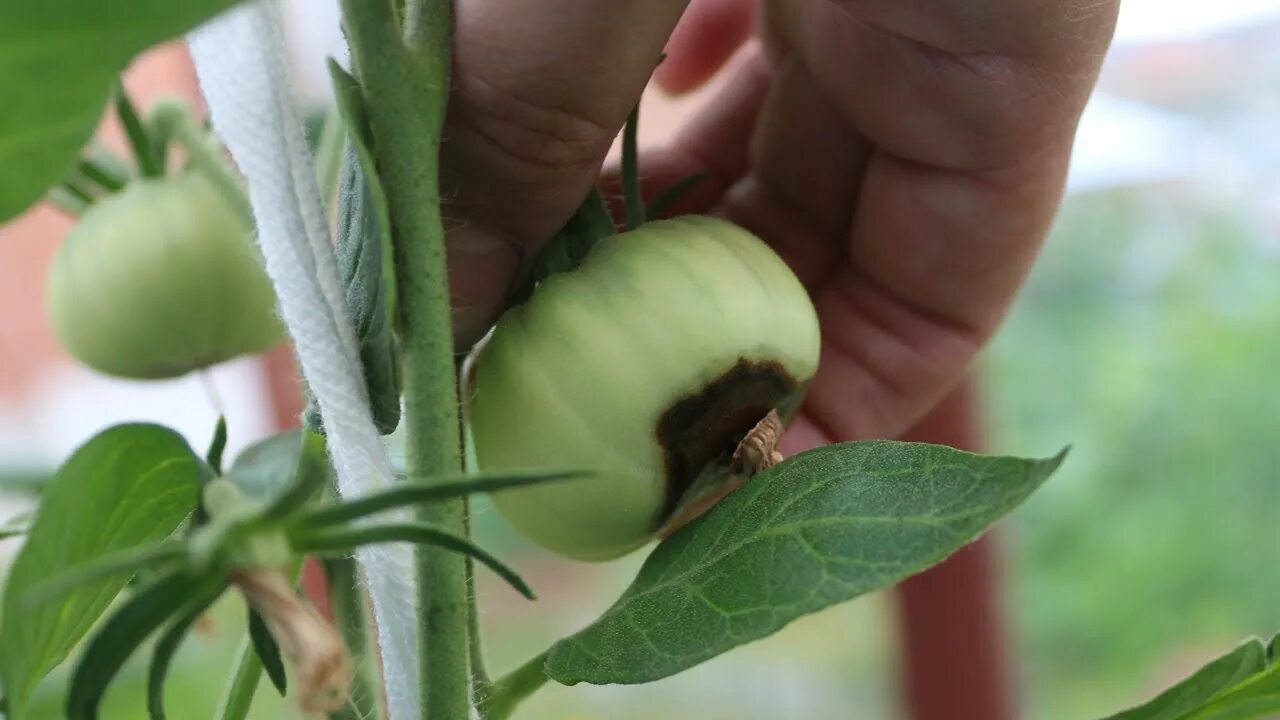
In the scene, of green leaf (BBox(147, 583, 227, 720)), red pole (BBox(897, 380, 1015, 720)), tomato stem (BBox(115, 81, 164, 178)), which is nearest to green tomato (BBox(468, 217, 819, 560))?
green leaf (BBox(147, 583, 227, 720))

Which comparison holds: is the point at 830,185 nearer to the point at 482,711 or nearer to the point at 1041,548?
the point at 482,711

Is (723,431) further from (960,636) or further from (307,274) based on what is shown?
(960,636)

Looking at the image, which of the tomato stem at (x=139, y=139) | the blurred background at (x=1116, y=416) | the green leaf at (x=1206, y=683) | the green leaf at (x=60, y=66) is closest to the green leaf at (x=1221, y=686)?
the green leaf at (x=1206, y=683)

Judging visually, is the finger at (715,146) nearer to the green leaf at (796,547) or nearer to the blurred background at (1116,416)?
the green leaf at (796,547)

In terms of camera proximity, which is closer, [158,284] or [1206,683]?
[1206,683]

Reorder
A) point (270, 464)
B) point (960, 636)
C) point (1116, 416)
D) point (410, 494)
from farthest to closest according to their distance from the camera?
point (1116, 416) < point (960, 636) < point (270, 464) < point (410, 494)

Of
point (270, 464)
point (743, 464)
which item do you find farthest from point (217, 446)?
point (743, 464)

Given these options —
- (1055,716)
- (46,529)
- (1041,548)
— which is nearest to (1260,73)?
(1041,548)
